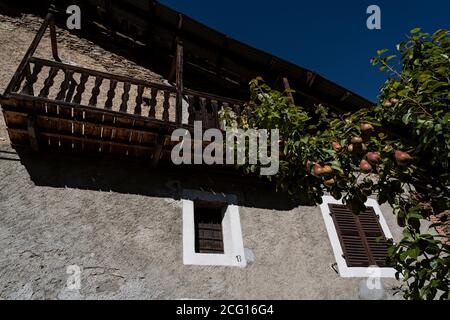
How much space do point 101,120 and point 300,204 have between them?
3.71m

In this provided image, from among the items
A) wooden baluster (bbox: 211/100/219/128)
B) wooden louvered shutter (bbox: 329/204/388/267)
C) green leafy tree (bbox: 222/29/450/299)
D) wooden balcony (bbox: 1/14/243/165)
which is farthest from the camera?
wooden baluster (bbox: 211/100/219/128)

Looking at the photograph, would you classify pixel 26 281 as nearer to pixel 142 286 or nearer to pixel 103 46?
pixel 142 286

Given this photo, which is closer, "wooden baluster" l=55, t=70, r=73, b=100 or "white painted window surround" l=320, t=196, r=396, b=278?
"wooden baluster" l=55, t=70, r=73, b=100

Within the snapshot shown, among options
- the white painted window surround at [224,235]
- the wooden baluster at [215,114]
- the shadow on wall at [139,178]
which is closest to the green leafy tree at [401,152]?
the shadow on wall at [139,178]

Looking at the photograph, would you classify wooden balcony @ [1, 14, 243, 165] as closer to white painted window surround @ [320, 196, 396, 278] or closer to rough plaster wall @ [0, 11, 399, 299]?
rough plaster wall @ [0, 11, 399, 299]

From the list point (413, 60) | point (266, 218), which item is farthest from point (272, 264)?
point (413, 60)

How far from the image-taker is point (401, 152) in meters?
2.96

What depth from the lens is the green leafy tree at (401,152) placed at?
2.85 metres

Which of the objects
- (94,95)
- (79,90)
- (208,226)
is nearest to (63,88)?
(79,90)

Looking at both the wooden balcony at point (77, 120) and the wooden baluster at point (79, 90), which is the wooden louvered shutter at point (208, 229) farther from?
the wooden baluster at point (79, 90)

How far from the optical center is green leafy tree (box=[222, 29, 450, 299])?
2.85 metres

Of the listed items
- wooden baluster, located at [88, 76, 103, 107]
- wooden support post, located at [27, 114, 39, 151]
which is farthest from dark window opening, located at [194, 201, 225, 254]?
wooden support post, located at [27, 114, 39, 151]

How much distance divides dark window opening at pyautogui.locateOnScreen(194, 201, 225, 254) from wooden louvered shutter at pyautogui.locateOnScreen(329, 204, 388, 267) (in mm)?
2119

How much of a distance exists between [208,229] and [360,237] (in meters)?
2.77
